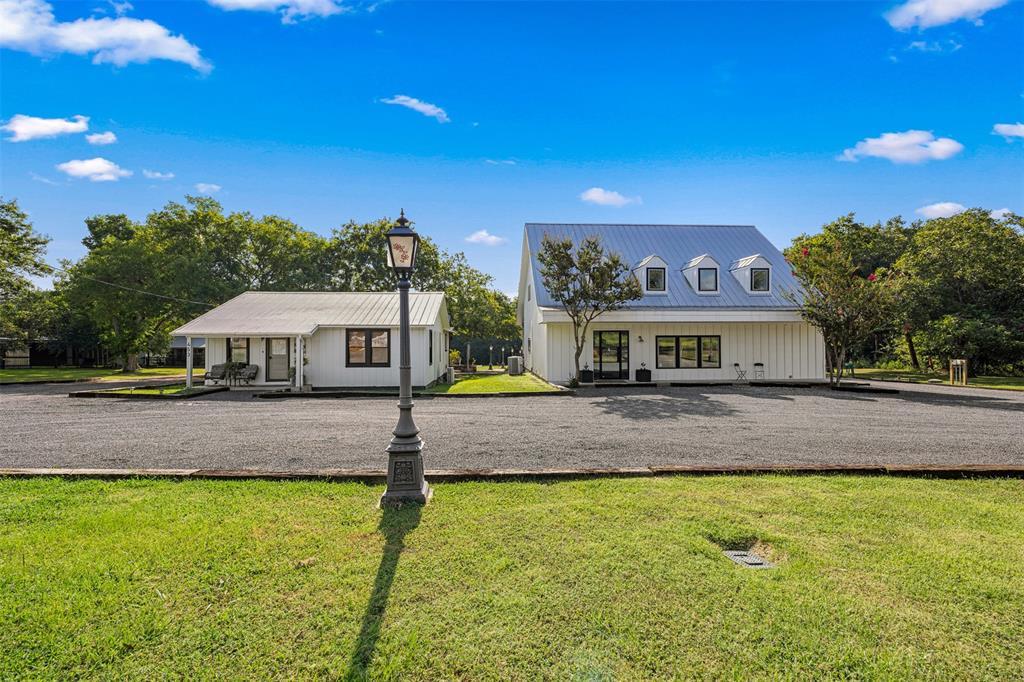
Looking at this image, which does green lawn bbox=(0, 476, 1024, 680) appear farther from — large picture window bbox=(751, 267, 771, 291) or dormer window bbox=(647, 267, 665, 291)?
large picture window bbox=(751, 267, 771, 291)

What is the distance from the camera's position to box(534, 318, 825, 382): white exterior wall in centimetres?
1886

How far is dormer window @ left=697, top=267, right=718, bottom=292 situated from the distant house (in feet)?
0.14

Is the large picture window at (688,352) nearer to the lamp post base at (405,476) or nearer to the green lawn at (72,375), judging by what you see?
the lamp post base at (405,476)

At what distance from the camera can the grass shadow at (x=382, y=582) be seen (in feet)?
8.09

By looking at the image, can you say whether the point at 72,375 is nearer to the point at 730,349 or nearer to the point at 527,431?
the point at 527,431

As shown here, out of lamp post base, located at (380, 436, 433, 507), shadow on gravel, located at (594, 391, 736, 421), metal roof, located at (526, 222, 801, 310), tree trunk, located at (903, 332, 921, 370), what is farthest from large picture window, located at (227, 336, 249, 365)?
tree trunk, located at (903, 332, 921, 370)

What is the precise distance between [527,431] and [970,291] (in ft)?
96.7

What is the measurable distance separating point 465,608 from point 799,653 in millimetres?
1907

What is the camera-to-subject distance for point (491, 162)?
17469 mm

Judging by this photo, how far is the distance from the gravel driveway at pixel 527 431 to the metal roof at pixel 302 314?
373 cm

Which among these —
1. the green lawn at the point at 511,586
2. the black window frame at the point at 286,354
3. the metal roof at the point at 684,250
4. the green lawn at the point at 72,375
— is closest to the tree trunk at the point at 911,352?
the metal roof at the point at 684,250

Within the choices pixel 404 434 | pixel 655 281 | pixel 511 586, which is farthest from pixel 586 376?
pixel 511 586

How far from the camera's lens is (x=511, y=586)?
3145mm

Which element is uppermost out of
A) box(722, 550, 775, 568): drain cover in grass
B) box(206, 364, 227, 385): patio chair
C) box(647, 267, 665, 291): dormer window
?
box(647, 267, 665, 291): dormer window
